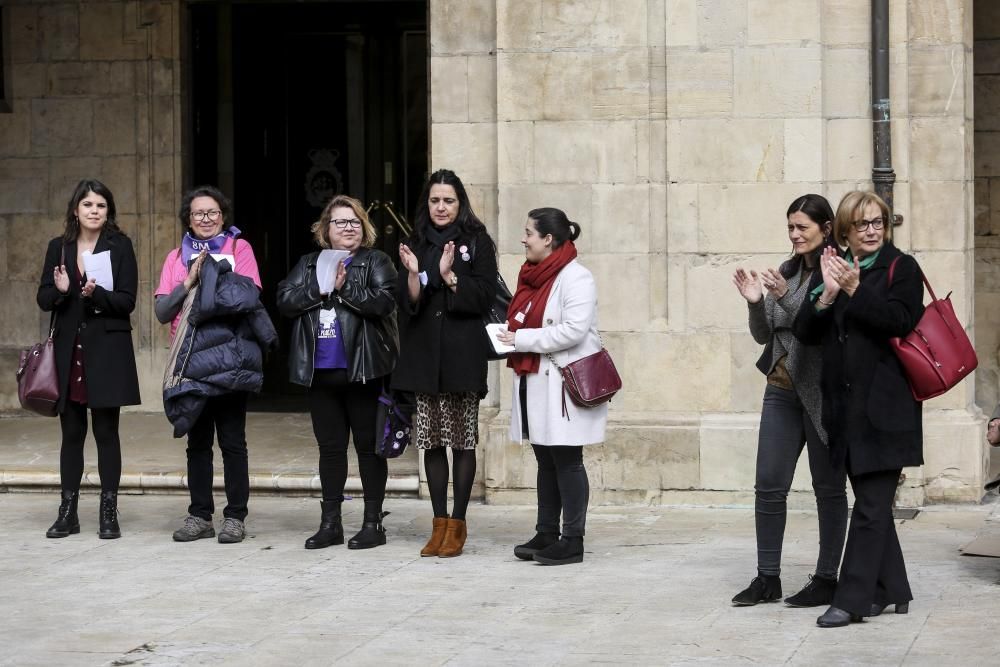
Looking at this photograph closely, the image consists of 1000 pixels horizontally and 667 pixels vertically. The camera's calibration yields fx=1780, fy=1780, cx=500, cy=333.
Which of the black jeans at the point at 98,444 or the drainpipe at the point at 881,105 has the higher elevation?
the drainpipe at the point at 881,105

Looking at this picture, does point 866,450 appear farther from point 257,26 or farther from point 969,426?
point 257,26

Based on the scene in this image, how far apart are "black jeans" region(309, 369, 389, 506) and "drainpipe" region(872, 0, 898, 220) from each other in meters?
3.22

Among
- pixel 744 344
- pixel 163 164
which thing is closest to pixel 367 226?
pixel 744 344

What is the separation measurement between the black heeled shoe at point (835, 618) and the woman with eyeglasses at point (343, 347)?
279 cm

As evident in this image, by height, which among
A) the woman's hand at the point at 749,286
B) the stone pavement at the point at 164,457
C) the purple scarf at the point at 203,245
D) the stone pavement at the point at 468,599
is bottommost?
the stone pavement at the point at 468,599

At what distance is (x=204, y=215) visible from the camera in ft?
30.5

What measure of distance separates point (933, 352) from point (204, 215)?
4.00 metres

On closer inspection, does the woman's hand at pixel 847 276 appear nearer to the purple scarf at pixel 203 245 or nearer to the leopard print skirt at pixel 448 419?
the leopard print skirt at pixel 448 419

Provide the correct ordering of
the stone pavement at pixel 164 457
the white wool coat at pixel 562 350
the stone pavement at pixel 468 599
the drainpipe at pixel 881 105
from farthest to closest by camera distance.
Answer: the stone pavement at pixel 164 457, the drainpipe at pixel 881 105, the white wool coat at pixel 562 350, the stone pavement at pixel 468 599

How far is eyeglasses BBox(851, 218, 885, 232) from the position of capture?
283 inches

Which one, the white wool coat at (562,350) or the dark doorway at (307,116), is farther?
the dark doorway at (307,116)

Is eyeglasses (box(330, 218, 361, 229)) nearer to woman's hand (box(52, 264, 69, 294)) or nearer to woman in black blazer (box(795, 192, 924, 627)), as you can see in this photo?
woman's hand (box(52, 264, 69, 294))

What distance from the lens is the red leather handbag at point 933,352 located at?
7.11 m

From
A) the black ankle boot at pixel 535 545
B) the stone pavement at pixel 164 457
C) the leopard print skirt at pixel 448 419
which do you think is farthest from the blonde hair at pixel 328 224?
the stone pavement at pixel 164 457
